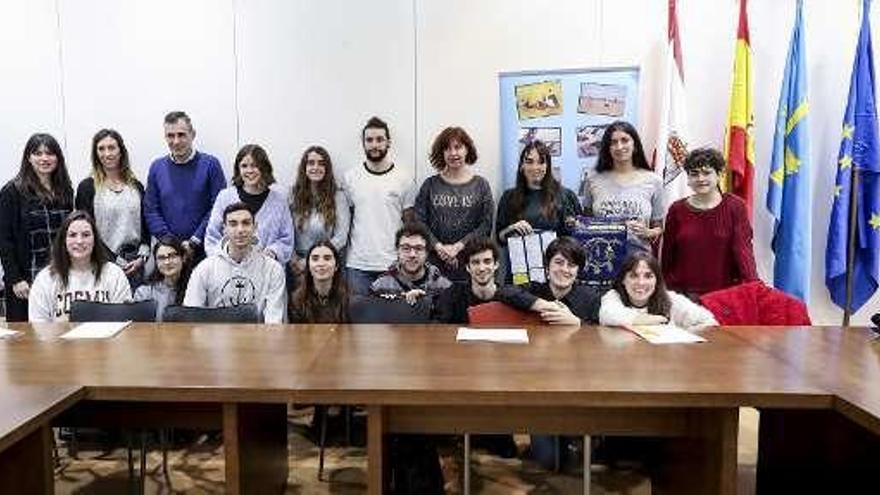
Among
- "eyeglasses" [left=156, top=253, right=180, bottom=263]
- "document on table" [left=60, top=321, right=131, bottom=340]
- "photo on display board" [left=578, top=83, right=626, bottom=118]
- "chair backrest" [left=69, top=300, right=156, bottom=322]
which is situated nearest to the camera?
"document on table" [left=60, top=321, right=131, bottom=340]

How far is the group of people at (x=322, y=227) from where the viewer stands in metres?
3.13

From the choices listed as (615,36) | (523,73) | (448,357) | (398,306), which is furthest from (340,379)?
(615,36)

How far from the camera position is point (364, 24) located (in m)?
4.14

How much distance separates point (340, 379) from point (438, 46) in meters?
2.72

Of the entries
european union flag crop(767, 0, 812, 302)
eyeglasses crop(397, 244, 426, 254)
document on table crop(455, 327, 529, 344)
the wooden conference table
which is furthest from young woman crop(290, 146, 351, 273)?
european union flag crop(767, 0, 812, 302)

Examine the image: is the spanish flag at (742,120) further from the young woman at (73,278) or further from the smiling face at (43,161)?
the smiling face at (43,161)

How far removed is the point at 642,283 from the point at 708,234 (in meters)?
0.90

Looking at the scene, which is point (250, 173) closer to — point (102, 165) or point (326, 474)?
point (102, 165)

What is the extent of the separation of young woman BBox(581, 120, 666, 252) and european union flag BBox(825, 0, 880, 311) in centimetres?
100

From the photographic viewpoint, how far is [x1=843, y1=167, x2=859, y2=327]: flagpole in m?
3.88

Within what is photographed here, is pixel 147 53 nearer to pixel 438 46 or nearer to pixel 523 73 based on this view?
pixel 438 46

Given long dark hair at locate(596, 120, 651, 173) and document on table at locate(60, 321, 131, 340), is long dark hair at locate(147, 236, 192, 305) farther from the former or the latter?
long dark hair at locate(596, 120, 651, 173)

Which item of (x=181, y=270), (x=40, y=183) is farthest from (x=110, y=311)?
(x=40, y=183)

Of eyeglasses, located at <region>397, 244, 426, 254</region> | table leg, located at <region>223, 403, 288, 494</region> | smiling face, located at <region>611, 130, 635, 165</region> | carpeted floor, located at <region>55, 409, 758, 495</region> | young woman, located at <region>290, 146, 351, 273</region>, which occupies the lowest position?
carpeted floor, located at <region>55, 409, 758, 495</region>
